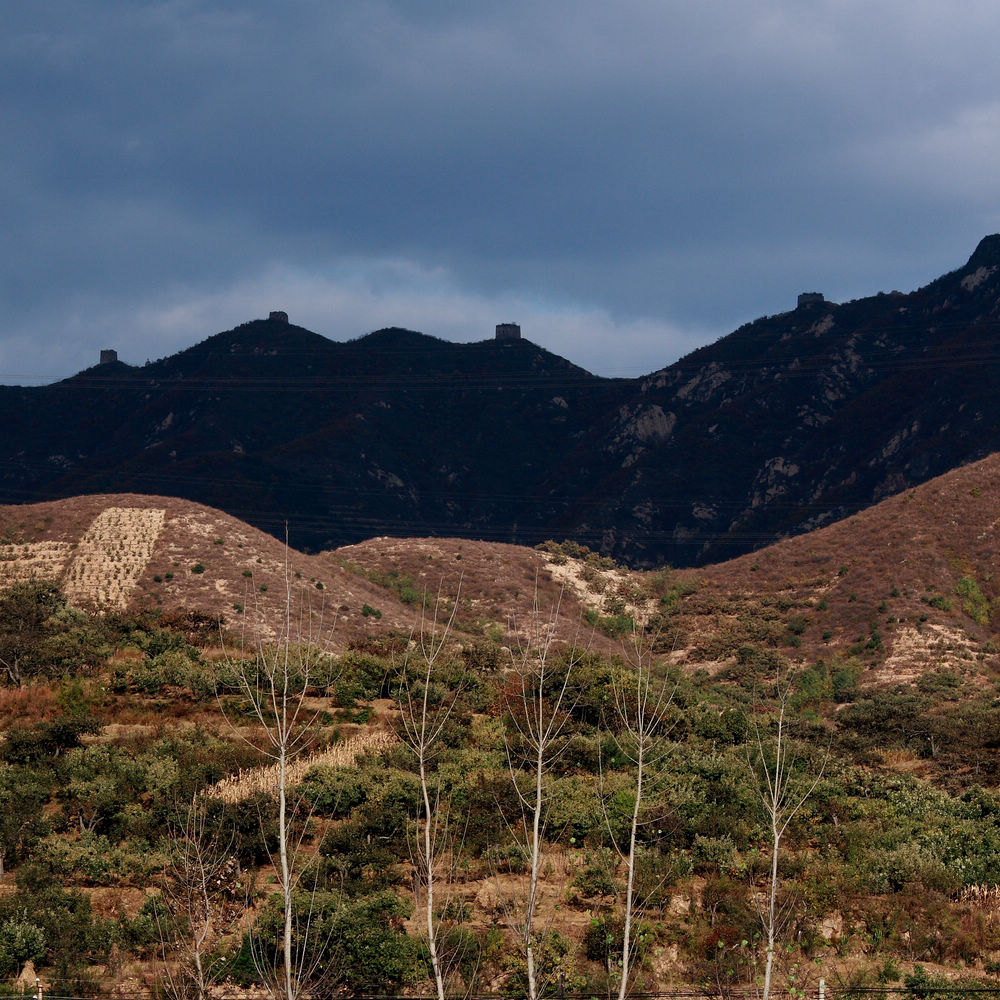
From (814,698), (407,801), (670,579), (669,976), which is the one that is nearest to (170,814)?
(407,801)

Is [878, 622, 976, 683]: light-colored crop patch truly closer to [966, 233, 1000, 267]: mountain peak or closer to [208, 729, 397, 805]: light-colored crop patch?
[208, 729, 397, 805]: light-colored crop patch

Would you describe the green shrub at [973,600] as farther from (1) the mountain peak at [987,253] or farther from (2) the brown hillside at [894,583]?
(1) the mountain peak at [987,253]

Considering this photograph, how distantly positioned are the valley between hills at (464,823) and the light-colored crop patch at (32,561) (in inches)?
425

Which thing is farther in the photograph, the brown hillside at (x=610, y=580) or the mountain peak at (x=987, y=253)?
the mountain peak at (x=987, y=253)

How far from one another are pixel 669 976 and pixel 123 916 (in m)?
9.81

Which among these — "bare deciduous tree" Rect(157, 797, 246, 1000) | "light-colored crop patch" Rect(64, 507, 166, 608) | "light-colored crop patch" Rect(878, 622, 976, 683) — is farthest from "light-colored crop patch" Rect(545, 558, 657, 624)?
"bare deciduous tree" Rect(157, 797, 246, 1000)

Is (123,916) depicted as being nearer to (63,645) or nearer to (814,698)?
(63,645)

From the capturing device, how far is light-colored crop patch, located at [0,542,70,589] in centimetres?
6212

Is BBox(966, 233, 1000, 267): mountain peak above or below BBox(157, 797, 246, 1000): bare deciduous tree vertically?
above

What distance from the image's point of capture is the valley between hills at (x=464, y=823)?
56.1ft

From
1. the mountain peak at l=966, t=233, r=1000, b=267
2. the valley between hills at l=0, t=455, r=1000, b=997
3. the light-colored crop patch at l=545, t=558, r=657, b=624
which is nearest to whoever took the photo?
the valley between hills at l=0, t=455, r=1000, b=997

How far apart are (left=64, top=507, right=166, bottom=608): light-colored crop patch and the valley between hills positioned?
808 cm

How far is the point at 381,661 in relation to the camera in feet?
121

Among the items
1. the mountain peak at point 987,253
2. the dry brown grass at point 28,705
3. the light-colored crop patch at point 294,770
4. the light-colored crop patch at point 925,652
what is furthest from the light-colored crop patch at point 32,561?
the mountain peak at point 987,253
